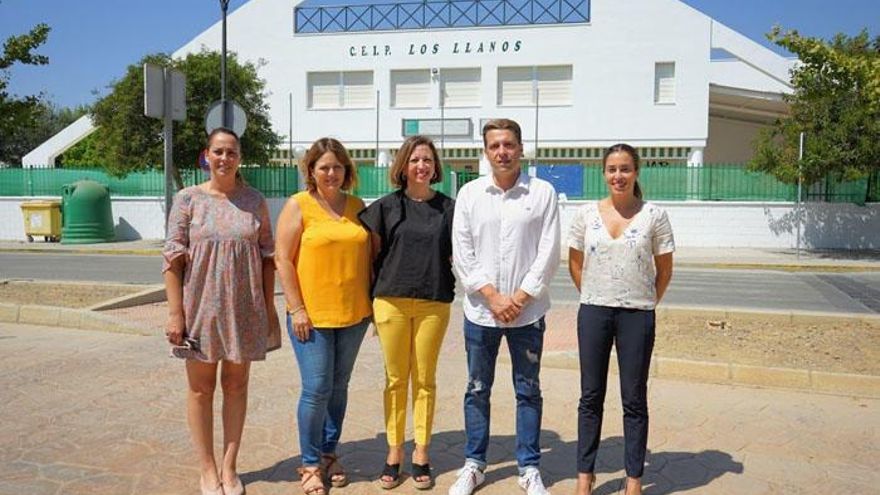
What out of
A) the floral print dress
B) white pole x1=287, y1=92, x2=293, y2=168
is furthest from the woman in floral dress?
white pole x1=287, y1=92, x2=293, y2=168

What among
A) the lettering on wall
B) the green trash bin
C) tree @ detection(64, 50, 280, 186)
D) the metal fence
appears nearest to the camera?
tree @ detection(64, 50, 280, 186)

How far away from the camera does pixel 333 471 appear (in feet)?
13.5

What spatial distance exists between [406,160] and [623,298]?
1.35 meters

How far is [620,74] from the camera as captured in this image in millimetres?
30219

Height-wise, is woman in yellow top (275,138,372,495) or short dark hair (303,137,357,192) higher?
short dark hair (303,137,357,192)

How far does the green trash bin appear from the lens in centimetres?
2281

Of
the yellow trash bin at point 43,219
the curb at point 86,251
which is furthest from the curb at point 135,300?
the yellow trash bin at point 43,219

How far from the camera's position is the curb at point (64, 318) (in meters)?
8.34

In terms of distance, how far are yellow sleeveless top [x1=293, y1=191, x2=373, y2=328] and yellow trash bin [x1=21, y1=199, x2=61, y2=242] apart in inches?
880

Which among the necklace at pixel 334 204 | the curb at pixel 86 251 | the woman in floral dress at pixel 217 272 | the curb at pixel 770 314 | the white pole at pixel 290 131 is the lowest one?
the curb at pixel 86 251

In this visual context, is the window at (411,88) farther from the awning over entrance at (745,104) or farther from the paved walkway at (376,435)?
the paved walkway at (376,435)

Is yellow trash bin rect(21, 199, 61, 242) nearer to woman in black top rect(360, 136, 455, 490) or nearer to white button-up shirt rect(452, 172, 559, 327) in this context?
woman in black top rect(360, 136, 455, 490)

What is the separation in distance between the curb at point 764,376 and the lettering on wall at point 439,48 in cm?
2602

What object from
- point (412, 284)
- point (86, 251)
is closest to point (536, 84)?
point (86, 251)
